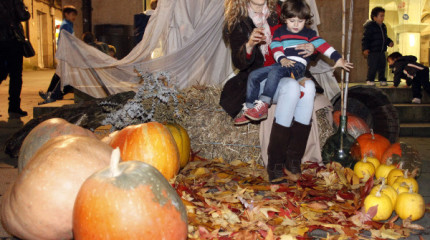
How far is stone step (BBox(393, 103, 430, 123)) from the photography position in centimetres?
669

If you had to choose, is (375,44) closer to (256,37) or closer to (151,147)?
(256,37)

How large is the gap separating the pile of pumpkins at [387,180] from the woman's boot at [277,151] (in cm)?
67

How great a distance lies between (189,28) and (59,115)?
1.77 m

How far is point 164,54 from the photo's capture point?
491 centimetres

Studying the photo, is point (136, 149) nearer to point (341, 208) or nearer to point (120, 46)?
point (341, 208)

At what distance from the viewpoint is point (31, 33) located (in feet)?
91.9

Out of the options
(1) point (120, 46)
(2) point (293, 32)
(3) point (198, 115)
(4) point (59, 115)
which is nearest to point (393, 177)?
(2) point (293, 32)

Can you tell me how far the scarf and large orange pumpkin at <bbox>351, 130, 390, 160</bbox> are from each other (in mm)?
1221

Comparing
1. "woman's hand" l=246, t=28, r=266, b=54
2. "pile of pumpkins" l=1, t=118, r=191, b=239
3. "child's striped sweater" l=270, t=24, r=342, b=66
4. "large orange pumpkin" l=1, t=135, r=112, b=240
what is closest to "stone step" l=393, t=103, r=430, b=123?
"child's striped sweater" l=270, t=24, r=342, b=66

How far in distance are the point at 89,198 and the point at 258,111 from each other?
6.04 ft

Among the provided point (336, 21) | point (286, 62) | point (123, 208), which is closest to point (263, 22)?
point (286, 62)

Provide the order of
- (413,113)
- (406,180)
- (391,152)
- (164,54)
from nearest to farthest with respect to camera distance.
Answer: (406,180), (391,152), (164,54), (413,113)

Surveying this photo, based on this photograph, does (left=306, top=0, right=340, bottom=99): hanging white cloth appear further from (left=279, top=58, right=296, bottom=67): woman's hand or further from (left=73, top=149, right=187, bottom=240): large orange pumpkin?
(left=73, top=149, right=187, bottom=240): large orange pumpkin

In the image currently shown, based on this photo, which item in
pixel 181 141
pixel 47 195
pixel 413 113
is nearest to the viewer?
pixel 47 195
